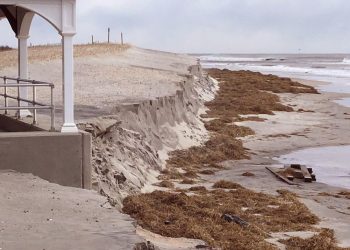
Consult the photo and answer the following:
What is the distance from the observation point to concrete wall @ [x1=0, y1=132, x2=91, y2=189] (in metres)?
11.8

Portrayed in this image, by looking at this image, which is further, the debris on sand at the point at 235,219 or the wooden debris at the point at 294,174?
the wooden debris at the point at 294,174

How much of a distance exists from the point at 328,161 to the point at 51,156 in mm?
11540

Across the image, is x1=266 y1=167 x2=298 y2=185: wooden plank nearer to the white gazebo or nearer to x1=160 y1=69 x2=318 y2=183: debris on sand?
x1=160 y1=69 x2=318 y2=183: debris on sand

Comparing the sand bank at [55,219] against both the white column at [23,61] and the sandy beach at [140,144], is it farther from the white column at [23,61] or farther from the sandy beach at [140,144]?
the white column at [23,61]

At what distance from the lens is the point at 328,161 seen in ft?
70.3

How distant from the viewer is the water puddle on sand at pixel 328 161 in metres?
18.6

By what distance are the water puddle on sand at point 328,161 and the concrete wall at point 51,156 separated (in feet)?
25.9

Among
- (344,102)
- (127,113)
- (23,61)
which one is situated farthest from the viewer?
(344,102)

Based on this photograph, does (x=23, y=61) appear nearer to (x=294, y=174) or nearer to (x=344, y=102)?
(x=294, y=174)

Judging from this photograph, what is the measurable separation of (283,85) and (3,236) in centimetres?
4516

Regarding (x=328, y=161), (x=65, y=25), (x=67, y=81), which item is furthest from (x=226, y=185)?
(x=65, y=25)

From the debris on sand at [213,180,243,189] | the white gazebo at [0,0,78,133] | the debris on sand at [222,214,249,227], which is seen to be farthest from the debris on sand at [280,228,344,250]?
the debris on sand at [213,180,243,189]

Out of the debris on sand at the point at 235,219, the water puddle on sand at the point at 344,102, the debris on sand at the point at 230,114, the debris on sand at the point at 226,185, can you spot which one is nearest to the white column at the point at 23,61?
the debris on sand at the point at 230,114

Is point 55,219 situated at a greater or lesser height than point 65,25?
lesser
